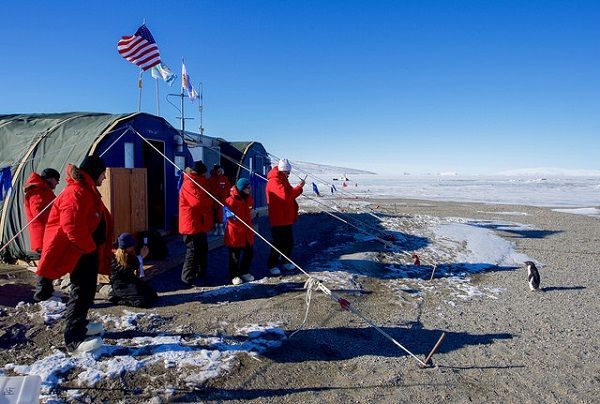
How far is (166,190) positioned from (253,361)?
6.80 meters

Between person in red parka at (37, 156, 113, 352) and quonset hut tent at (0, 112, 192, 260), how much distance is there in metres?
3.87

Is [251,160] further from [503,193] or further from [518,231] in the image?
[503,193]

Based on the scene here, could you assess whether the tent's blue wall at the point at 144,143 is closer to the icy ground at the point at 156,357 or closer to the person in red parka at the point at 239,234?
the person in red parka at the point at 239,234

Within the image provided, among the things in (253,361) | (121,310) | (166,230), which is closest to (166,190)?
(166,230)

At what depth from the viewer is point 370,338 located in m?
5.27

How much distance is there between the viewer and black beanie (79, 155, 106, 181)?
4.42 m

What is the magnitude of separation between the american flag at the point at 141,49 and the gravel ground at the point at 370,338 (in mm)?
5761

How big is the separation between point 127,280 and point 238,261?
A: 2.02 m

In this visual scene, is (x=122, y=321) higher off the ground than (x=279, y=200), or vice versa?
(x=279, y=200)

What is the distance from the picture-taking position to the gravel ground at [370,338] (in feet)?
13.0

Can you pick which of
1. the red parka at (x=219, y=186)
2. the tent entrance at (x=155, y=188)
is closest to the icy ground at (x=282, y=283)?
the red parka at (x=219, y=186)

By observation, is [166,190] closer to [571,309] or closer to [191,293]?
[191,293]

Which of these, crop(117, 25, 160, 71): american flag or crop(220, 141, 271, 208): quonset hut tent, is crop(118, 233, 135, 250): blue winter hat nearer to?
crop(117, 25, 160, 71): american flag

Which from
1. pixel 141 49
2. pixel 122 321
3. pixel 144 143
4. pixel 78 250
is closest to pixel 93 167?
pixel 78 250
